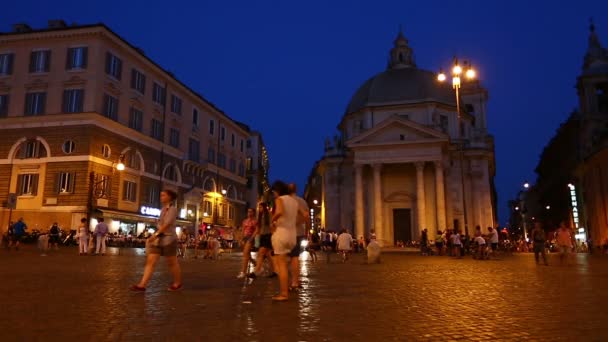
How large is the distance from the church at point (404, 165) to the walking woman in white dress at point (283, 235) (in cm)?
3542

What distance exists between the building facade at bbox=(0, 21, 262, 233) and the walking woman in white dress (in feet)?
93.3

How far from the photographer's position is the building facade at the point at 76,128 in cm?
3322

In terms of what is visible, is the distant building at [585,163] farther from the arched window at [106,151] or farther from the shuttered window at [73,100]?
the shuttered window at [73,100]

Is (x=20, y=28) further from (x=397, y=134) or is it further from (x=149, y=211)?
(x=397, y=134)

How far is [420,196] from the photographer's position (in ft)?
141

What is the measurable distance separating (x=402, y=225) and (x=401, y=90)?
1582 centimetres

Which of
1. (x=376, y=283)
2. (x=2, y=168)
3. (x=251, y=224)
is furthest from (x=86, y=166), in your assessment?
(x=376, y=283)

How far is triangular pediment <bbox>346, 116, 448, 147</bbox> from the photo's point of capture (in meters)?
43.5

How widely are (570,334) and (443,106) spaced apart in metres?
48.7

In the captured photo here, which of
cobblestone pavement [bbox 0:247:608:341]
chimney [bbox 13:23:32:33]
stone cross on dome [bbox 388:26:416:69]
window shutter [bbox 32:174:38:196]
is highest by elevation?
stone cross on dome [bbox 388:26:416:69]

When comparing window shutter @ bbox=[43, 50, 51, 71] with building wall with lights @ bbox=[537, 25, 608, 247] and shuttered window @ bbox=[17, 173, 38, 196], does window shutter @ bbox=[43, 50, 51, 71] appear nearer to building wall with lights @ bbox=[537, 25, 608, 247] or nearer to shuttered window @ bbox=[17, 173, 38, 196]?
shuttered window @ bbox=[17, 173, 38, 196]

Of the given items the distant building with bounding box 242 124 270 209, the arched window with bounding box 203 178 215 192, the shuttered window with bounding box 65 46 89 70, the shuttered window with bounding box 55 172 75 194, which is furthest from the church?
the shuttered window with bounding box 55 172 75 194

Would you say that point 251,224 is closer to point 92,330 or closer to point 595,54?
point 92,330

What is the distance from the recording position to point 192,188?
46.8 meters
